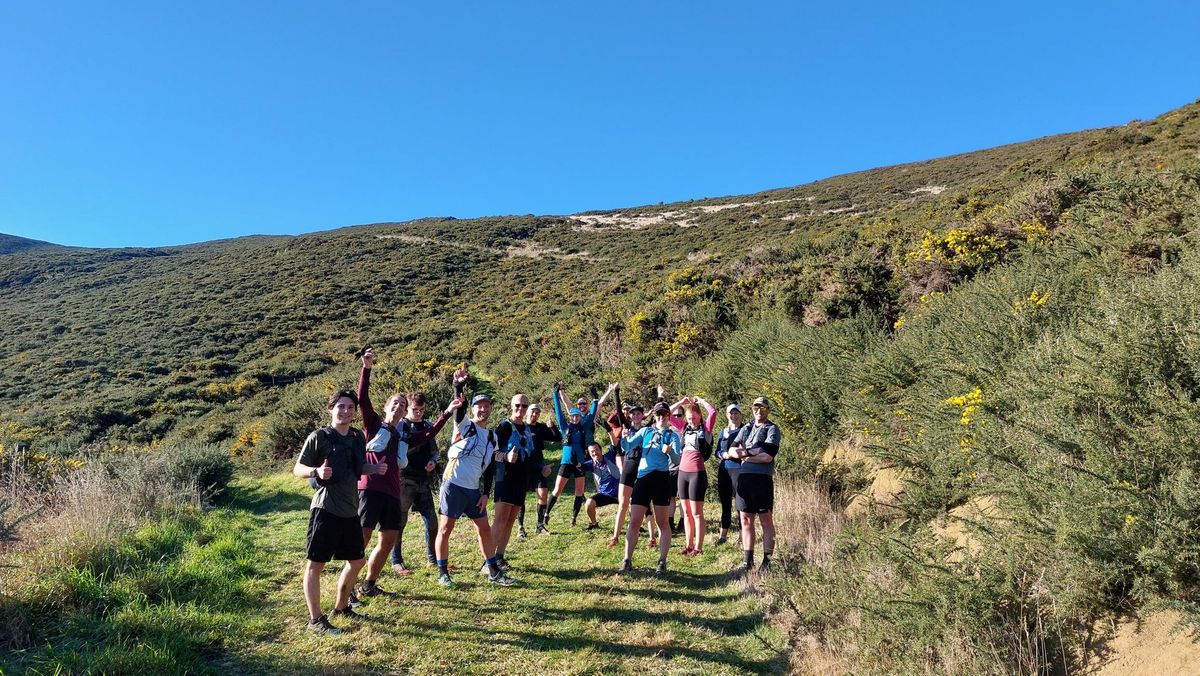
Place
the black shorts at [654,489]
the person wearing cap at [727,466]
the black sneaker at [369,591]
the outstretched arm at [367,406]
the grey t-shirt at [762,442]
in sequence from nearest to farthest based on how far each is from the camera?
1. the outstretched arm at [367,406]
2. the black sneaker at [369,591]
3. the grey t-shirt at [762,442]
4. the black shorts at [654,489]
5. the person wearing cap at [727,466]

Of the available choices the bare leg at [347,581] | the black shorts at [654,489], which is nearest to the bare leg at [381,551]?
the bare leg at [347,581]

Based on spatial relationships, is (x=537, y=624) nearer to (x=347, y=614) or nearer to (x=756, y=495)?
(x=347, y=614)

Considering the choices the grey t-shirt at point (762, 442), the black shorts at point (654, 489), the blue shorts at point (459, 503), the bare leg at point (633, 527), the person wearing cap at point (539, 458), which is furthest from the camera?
the person wearing cap at point (539, 458)

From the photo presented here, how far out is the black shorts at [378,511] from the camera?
4.82 metres

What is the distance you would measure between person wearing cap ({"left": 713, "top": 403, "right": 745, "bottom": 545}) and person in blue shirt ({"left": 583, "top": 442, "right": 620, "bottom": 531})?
4.72 ft

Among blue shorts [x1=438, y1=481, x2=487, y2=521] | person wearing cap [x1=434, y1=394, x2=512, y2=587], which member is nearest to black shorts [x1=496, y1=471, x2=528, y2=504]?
person wearing cap [x1=434, y1=394, x2=512, y2=587]

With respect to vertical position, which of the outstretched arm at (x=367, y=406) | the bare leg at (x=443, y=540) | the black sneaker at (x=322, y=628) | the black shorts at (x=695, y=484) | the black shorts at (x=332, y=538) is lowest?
the black sneaker at (x=322, y=628)

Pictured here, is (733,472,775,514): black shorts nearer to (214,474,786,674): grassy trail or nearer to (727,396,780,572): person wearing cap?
(727,396,780,572): person wearing cap

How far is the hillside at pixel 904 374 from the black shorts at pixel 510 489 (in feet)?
8.53

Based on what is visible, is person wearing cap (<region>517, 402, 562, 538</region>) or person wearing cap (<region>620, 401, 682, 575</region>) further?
→ person wearing cap (<region>517, 402, 562, 538</region>)

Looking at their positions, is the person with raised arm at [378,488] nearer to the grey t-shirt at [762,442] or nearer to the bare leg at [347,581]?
the bare leg at [347,581]

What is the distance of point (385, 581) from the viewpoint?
5562 millimetres

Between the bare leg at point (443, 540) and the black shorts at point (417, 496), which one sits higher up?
the black shorts at point (417, 496)

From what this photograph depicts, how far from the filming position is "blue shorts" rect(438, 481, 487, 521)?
526 cm
